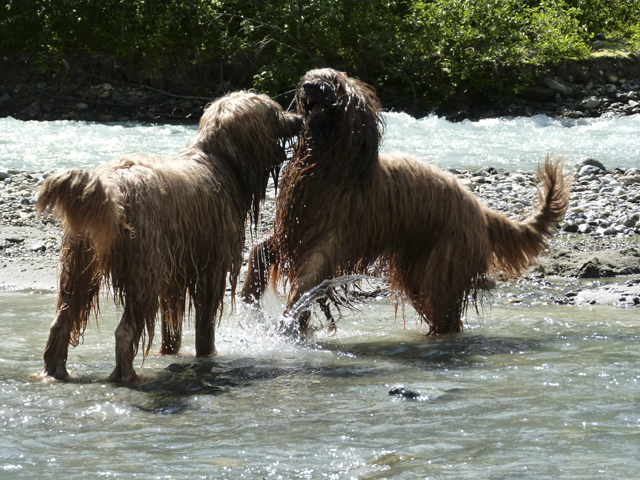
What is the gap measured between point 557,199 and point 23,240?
5.27 meters

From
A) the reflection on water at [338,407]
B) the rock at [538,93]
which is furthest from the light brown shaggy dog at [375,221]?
the rock at [538,93]

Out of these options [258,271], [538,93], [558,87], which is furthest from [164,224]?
[558,87]

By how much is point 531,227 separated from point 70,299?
11.0 feet

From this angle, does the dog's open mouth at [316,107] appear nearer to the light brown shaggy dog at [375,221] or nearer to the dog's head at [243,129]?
the light brown shaggy dog at [375,221]

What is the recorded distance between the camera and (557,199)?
236 inches

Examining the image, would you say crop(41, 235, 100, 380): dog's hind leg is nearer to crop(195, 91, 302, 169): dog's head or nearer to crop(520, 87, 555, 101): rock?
crop(195, 91, 302, 169): dog's head

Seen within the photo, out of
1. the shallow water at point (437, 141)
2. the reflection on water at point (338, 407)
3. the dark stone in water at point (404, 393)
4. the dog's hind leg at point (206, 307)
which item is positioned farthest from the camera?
the shallow water at point (437, 141)

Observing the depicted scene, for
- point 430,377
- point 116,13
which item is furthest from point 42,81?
point 430,377

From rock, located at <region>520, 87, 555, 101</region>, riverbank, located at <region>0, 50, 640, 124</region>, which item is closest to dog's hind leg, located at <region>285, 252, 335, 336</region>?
riverbank, located at <region>0, 50, 640, 124</region>

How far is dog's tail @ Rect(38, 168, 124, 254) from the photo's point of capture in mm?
3561

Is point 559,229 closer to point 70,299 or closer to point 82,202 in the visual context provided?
point 70,299

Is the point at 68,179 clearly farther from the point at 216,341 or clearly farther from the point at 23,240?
the point at 23,240

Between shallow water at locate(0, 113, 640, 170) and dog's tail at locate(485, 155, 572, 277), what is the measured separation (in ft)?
22.2

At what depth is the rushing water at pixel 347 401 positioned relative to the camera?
3031mm
